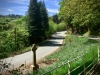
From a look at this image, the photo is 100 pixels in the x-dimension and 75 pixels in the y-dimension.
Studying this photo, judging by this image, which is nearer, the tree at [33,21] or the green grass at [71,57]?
the green grass at [71,57]

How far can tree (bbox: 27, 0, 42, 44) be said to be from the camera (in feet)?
150

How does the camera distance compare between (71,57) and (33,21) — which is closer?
(71,57)

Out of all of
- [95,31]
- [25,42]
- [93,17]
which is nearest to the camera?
[93,17]

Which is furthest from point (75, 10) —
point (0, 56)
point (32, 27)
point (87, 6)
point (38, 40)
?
point (0, 56)

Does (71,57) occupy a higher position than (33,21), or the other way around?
(33,21)

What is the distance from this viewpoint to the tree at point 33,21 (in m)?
45.6

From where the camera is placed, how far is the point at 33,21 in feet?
151

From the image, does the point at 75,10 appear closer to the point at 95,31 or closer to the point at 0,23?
the point at 95,31

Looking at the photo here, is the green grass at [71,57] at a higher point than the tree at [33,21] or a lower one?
lower

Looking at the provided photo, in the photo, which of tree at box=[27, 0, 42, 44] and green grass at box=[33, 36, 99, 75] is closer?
green grass at box=[33, 36, 99, 75]

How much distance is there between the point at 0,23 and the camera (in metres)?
4.64

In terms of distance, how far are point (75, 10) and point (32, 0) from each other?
1607cm

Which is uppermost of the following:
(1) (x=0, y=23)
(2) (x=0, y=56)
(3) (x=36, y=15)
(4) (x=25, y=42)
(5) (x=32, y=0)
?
(5) (x=32, y=0)

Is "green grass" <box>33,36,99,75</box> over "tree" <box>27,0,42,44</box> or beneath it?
beneath
